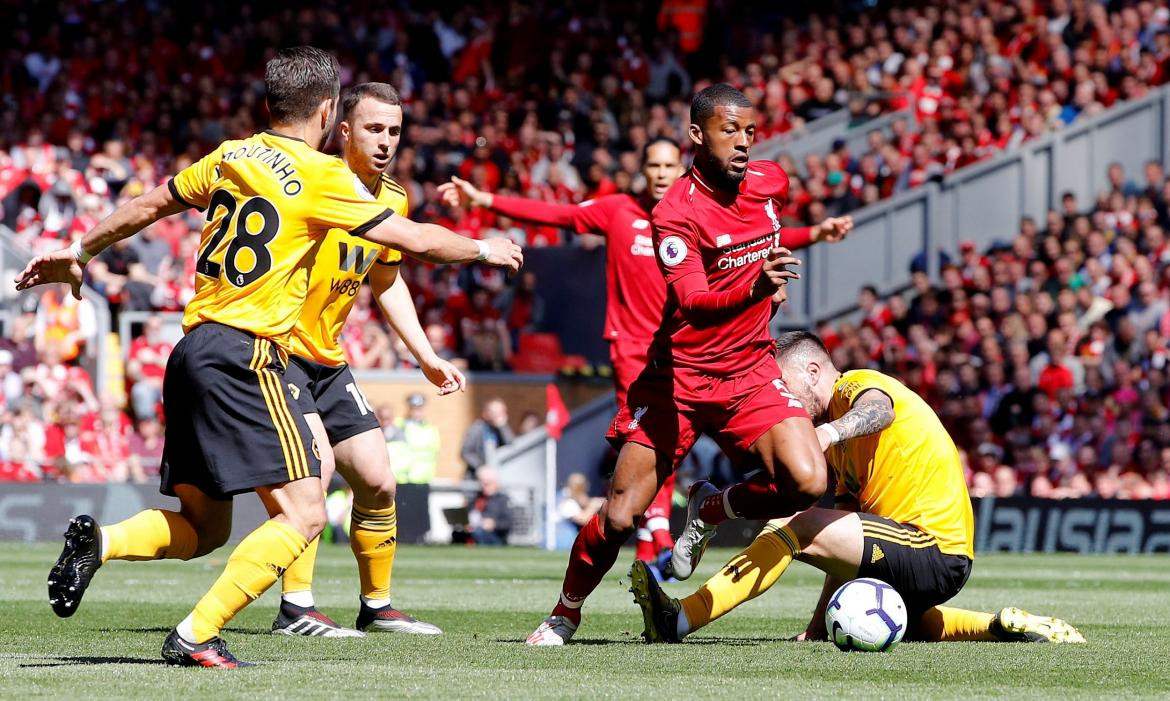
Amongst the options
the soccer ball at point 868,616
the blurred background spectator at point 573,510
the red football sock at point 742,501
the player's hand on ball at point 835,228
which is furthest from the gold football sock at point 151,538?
the blurred background spectator at point 573,510

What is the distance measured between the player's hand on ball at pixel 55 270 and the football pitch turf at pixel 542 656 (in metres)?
1.47

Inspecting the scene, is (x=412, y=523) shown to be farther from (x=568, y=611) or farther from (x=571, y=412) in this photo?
(x=568, y=611)

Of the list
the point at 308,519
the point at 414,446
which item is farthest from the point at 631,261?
the point at 414,446

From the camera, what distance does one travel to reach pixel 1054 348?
64.2ft

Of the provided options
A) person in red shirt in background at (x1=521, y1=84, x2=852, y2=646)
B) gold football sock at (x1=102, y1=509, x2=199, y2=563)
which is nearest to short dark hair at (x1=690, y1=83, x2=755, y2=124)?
person in red shirt in background at (x1=521, y1=84, x2=852, y2=646)

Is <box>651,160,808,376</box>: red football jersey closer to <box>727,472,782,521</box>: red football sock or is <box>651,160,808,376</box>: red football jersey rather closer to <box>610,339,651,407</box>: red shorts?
<box>727,472,782,521</box>: red football sock

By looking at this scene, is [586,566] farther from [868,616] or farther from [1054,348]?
[1054,348]

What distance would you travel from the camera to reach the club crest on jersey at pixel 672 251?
757 centimetres

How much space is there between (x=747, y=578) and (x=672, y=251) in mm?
1423

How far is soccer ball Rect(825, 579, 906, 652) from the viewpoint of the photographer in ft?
24.0

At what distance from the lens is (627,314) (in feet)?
36.1

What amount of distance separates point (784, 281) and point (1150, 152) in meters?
16.8

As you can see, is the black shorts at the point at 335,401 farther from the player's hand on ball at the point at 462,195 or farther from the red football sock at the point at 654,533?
the red football sock at the point at 654,533

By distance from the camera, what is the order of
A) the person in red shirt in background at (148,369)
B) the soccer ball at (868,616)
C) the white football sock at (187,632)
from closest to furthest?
the white football sock at (187,632) → the soccer ball at (868,616) → the person in red shirt in background at (148,369)
